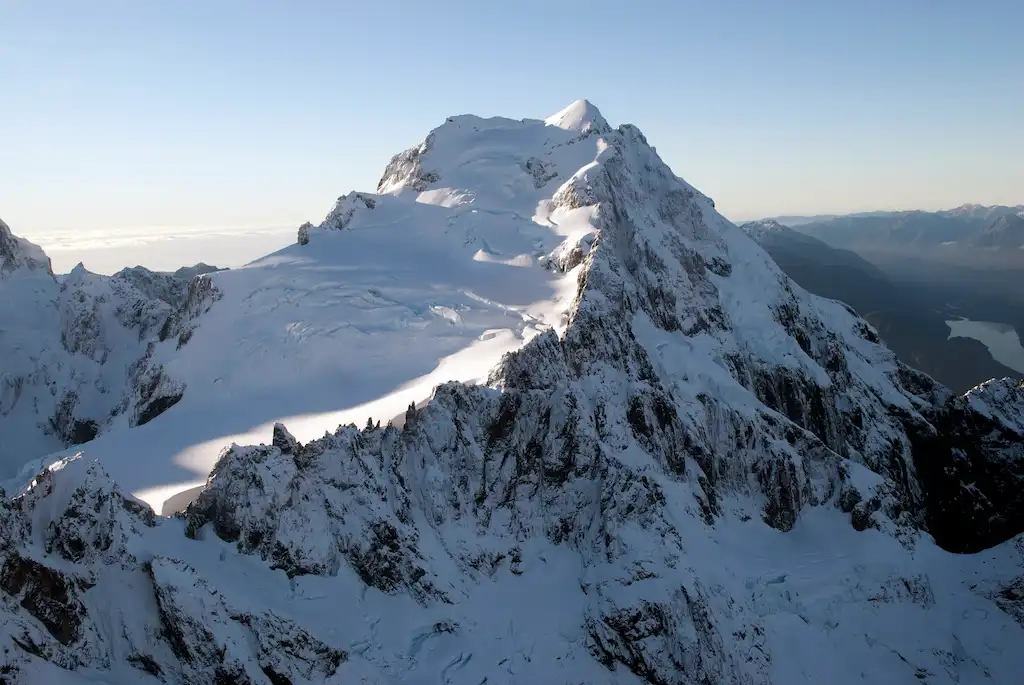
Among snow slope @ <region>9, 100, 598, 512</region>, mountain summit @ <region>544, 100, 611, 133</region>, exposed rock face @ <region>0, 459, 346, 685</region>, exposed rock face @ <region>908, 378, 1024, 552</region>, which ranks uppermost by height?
mountain summit @ <region>544, 100, 611, 133</region>

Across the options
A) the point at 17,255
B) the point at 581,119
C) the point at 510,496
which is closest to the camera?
the point at 510,496

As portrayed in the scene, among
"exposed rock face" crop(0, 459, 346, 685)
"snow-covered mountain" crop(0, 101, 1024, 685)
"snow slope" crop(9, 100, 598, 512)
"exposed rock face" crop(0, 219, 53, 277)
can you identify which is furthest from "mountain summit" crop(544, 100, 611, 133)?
"exposed rock face" crop(0, 459, 346, 685)

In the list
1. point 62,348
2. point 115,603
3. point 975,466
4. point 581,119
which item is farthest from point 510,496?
point 975,466

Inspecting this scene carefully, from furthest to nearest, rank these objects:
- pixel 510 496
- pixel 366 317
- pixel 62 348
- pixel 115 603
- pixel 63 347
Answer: pixel 63 347 → pixel 62 348 → pixel 366 317 → pixel 510 496 → pixel 115 603

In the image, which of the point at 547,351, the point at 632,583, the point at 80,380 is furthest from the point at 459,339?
the point at 80,380

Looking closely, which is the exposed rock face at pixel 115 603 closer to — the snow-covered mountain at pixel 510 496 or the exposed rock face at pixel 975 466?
the snow-covered mountain at pixel 510 496

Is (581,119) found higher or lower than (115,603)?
higher

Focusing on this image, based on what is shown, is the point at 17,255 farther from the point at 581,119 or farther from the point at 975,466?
the point at 975,466

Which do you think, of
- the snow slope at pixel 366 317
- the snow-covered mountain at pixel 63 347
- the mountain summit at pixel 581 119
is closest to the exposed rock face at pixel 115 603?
the snow slope at pixel 366 317

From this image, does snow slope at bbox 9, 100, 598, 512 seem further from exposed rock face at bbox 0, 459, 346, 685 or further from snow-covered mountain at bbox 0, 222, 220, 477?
snow-covered mountain at bbox 0, 222, 220, 477
